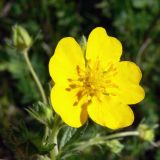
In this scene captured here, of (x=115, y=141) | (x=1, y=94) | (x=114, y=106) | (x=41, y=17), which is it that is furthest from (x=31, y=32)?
(x=114, y=106)

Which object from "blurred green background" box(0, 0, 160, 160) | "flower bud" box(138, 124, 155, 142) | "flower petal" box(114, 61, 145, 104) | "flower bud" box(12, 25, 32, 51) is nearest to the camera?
"flower petal" box(114, 61, 145, 104)

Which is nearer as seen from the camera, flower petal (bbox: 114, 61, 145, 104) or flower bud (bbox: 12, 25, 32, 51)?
flower petal (bbox: 114, 61, 145, 104)

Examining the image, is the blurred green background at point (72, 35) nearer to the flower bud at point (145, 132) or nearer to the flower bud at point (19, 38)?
the flower bud at point (145, 132)

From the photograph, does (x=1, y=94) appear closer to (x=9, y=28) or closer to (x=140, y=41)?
(x=9, y=28)

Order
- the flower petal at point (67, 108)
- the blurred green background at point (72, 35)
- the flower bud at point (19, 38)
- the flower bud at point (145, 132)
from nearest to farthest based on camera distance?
the flower petal at point (67, 108) < the flower bud at point (19, 38) < the flower bud at point (145, 132) < the blurred green background at point (72, 35)

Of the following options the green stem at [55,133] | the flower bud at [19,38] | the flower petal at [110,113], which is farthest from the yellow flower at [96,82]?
the flower bud at [19,38]

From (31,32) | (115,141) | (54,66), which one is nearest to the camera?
(54,66)

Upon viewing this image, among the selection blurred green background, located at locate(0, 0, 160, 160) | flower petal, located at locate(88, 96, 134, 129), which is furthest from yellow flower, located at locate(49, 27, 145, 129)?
blurred green background, located at locate(0, 0, 160, 160)

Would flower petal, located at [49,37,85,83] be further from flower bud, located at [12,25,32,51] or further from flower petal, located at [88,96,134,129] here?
flower bud, located at [12,25,32,51]
